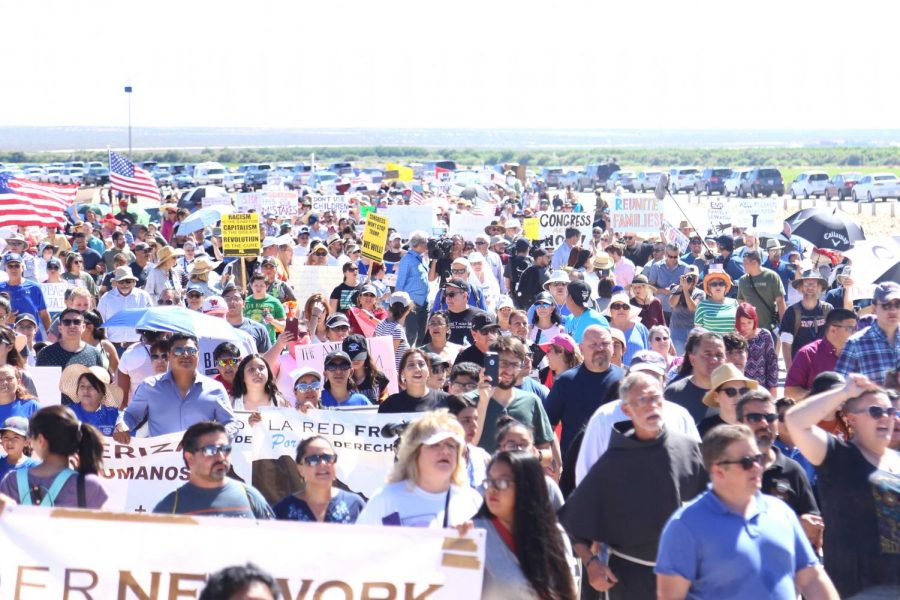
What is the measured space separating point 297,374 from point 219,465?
9.37 ft

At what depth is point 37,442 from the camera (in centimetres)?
609

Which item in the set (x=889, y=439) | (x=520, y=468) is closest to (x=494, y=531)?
(x=520, y=468)

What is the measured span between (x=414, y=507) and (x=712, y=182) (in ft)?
221

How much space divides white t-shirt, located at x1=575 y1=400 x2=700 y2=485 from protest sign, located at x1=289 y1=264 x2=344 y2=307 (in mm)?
9391

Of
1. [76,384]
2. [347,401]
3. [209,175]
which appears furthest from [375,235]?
[209,175]

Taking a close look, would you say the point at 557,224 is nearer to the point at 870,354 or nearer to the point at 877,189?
the point at 870,354

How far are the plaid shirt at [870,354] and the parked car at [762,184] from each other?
5787 centimetres

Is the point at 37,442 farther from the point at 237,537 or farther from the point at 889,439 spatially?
the point at 889,439

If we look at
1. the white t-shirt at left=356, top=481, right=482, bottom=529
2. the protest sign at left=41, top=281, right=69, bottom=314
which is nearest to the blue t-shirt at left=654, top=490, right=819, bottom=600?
the white t-shirt at left=356, top=481, right=482, bottom=529

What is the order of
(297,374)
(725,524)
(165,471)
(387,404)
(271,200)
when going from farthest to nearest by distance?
(271,200), (297,374), (387,404), (165,471), (725,524)

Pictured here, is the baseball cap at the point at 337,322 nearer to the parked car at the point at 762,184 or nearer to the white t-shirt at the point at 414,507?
the white t-shirt at the point at 414,507

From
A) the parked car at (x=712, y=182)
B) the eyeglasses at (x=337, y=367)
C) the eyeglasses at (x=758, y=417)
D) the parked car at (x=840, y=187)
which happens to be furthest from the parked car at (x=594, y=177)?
the eyeglasses at (x=758, y=417)

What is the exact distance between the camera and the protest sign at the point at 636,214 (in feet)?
76.5

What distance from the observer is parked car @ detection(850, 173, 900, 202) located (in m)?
56.7
